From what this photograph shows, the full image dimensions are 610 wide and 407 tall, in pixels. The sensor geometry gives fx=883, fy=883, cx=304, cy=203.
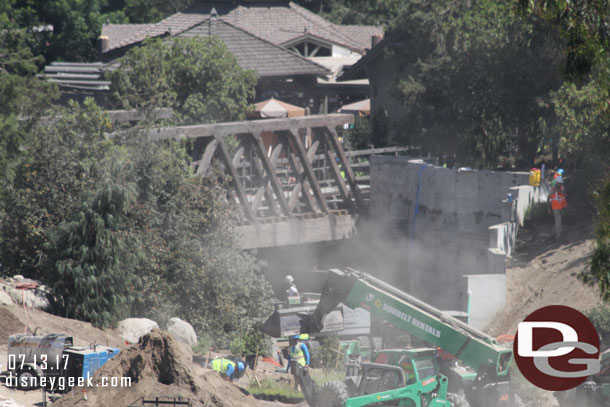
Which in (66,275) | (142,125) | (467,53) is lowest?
(66,275)

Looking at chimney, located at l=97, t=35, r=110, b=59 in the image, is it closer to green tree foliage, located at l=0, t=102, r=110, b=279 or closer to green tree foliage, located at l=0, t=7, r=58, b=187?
green tree foliage, located at l=0, t=7, r=58, b=187

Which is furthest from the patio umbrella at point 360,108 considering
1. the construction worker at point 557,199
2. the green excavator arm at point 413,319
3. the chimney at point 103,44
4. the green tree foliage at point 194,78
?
the green excavator arm at point 413,319

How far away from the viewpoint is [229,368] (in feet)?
65.8

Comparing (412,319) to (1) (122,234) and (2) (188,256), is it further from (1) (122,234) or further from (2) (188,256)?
(2) (188,256)

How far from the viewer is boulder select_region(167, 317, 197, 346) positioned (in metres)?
23.3

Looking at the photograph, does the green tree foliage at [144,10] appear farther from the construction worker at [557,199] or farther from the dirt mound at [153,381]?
the dirt mound at [153,381]

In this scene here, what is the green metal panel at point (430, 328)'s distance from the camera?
677 inches

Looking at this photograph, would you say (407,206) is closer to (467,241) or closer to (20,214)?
(467,241)

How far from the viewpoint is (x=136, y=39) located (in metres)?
53.1

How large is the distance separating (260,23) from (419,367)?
44370mm

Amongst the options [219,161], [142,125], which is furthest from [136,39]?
[142,125]

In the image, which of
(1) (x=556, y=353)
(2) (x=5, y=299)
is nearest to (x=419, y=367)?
(1) (x=556, y=353)

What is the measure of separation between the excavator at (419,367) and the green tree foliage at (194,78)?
1797 centimetres

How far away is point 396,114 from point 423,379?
99.4 ft
